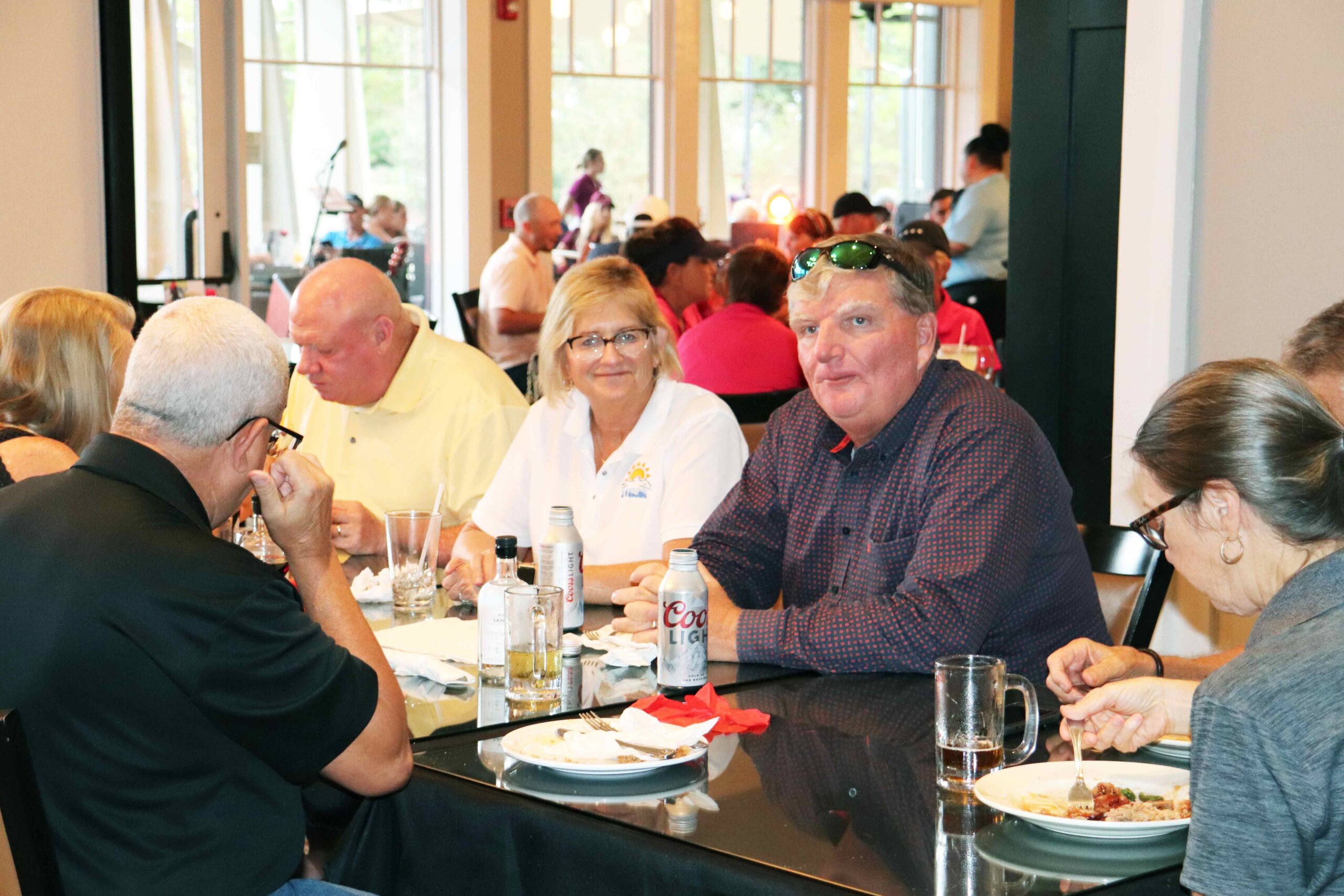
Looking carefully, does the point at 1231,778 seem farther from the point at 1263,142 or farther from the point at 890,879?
the point at 1263,142

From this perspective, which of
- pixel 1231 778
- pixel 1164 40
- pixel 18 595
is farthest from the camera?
pixel 1164 40

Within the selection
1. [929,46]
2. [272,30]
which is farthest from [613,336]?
[929,46]

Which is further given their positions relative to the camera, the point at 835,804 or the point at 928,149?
the point at 928,149

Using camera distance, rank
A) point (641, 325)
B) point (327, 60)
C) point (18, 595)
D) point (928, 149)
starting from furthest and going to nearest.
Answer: point (928, 149)
point (327, 60)
point (641, 325)
point (18, 595)

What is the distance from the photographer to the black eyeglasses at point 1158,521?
1.48m

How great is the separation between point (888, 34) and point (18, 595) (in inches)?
444

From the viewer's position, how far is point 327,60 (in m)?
8.98

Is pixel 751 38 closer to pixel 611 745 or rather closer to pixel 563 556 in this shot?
pixel 563 556

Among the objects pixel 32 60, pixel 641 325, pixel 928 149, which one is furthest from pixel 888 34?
pixel 641 325

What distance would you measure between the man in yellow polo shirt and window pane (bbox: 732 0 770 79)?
8019 mm

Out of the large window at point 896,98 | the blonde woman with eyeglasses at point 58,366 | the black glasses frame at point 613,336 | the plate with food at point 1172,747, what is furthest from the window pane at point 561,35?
the plate with food at point 1172,747

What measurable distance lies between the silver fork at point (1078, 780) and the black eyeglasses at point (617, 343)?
1.51m

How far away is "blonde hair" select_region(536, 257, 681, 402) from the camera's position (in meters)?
3.03

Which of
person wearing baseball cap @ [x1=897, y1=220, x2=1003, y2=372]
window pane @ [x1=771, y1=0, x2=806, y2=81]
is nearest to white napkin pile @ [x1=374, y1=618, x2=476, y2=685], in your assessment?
person wearing baseball cap @ [x1=897, y1=220, x2=1003, y2=372]
